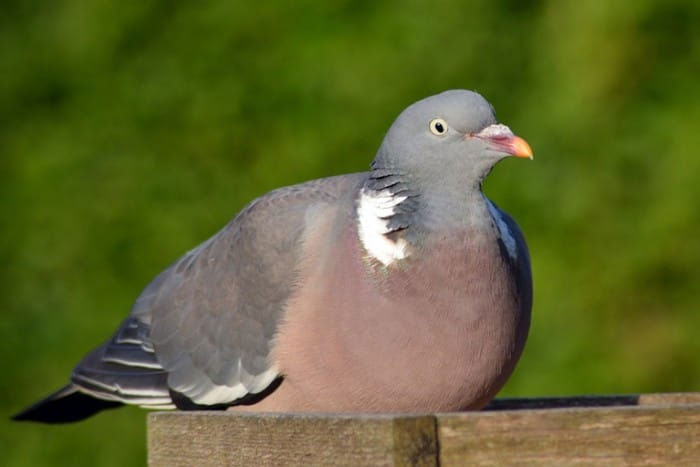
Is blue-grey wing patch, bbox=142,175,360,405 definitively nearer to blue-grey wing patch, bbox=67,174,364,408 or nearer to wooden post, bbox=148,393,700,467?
blue-grey wing patch, bbox=67,174,364,408

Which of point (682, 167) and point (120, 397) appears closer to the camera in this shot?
point (120, 397)

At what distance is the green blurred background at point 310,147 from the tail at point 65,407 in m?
0.87

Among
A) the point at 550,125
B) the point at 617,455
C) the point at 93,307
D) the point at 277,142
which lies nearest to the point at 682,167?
the point at 550,125

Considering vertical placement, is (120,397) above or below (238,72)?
below

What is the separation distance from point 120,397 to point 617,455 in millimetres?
1806

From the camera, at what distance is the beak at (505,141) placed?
9.07ft

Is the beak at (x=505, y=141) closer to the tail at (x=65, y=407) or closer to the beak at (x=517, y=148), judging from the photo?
the beak at (x=517, y=148)

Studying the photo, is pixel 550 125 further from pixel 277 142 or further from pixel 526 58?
pixel 277 142

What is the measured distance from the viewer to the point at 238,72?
4895 mm

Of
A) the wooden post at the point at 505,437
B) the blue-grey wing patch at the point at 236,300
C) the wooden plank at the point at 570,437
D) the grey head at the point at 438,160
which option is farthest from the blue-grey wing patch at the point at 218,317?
the wooden plank at the point at 570,437

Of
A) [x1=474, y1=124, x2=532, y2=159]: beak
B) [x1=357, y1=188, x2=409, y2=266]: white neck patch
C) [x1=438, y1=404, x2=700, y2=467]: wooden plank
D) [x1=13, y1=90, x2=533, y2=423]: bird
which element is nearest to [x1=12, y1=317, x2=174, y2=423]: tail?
[x1=13, y1=90, x2=533, y2=423]: bird

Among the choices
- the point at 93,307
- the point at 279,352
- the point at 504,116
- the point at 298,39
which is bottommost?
the point at 93,307

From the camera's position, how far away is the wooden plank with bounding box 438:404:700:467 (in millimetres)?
1985

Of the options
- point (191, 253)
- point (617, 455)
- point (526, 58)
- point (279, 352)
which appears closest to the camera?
point (617, 455)
